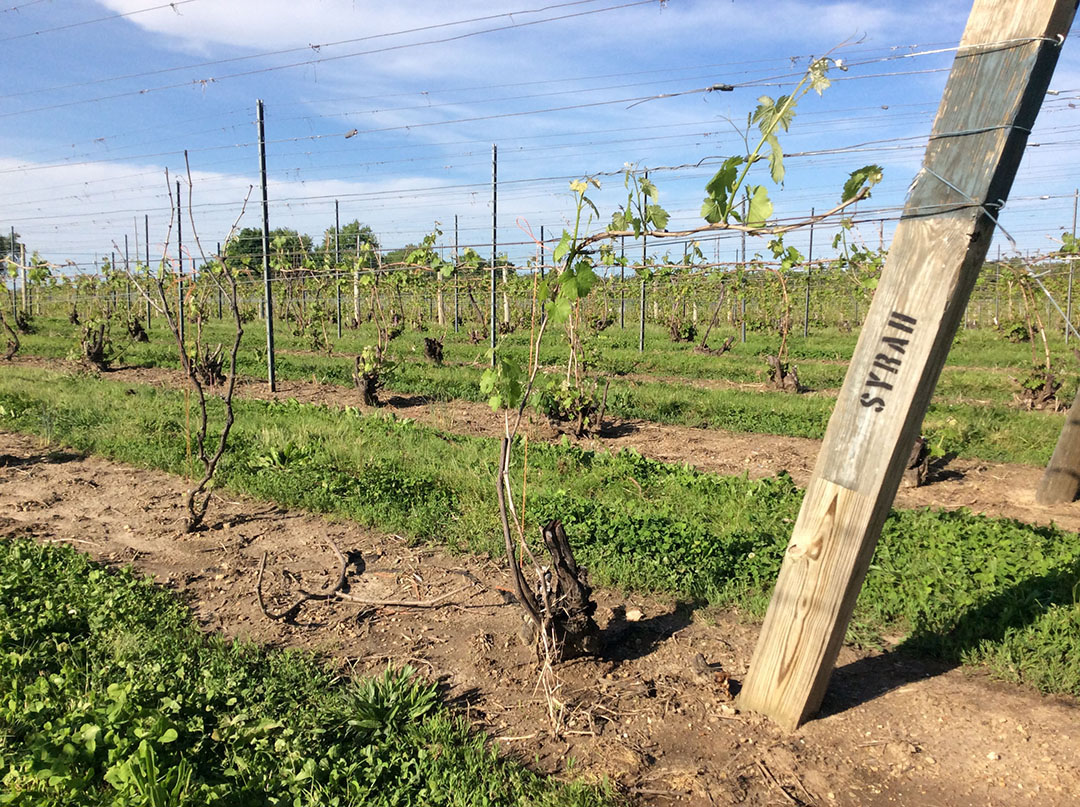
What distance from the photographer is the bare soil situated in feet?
8.23

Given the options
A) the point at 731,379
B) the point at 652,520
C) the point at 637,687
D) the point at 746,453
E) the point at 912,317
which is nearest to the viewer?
the point at 912,317

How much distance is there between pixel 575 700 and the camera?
9.81ft

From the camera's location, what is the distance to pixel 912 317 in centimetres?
224

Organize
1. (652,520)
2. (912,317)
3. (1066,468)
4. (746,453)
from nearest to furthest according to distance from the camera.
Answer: (912,317) < (652,520) < (1066,468) < (746,453)

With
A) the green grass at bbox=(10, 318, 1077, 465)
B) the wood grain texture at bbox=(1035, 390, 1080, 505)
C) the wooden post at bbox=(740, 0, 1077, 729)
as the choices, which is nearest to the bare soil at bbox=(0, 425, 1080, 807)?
the wooden post at bbox=(740, 0, 1077, 729)

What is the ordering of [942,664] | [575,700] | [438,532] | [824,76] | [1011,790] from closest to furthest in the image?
[824,76], [1011,790], [575,700], [942,664], [438,532]

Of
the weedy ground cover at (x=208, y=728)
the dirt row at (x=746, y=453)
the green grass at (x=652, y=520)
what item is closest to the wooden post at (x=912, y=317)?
the weedy ground cover at (x=208, y=728)

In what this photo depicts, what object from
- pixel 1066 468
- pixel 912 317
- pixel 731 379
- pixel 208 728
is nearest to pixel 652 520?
pixel 912 317

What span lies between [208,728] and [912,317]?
2.84m

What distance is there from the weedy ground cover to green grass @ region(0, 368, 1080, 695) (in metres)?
1.62

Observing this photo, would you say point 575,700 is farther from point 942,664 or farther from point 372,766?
point 942,664

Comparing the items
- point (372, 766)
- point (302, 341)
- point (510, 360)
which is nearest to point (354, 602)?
point (372, 766)

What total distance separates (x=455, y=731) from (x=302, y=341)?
54.7ft

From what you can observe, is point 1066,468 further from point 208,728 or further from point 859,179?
point 208,728
